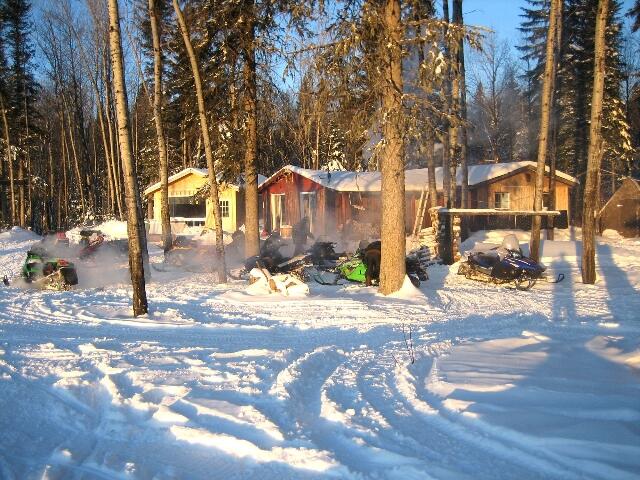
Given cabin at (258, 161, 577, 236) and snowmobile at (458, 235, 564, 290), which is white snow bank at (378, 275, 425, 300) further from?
cabin at (258, 161, 577, 236)

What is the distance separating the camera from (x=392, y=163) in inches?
442

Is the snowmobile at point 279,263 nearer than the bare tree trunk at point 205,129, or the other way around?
the bare tree trunk at point 205,129

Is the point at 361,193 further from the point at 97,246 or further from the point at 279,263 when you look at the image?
the point at 279,263

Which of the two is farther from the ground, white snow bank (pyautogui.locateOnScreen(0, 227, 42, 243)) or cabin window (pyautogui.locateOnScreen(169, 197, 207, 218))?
cabin window (pyautogui.locateOnScreen(169, 197, 207, 218))

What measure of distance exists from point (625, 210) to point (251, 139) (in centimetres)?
1910

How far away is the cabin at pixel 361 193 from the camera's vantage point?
26.9 metres

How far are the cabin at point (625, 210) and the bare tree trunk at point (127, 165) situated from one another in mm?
23297

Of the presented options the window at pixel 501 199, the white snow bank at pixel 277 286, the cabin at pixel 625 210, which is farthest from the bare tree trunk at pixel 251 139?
the cabin at pixel 625 210

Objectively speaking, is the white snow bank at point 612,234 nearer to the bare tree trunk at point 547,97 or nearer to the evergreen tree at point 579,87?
the evergreen tree at point 579,87

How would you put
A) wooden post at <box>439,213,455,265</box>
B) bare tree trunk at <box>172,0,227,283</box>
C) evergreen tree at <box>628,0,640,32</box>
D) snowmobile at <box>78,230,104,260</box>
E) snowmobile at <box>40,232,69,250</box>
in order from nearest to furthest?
bare tree trunk at <box>172,0,227,283</box> < wooden post at <box>439,213,455,265</box> < snowmobile at <box>40,232,69,250</box> < snowmobile at <box>78,230,104,260</box> < evergreen tree at <box>628,0,640,32</box>

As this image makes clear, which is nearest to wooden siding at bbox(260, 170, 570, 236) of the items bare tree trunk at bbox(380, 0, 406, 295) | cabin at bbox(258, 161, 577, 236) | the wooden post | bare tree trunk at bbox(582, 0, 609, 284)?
cabin at bbox(258, 161, 577, 236)

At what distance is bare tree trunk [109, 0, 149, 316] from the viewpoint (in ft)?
28.5

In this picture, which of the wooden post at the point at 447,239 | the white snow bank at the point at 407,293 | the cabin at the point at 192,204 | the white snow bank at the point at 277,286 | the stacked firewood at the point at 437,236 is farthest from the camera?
the cabin at the point at 192,204

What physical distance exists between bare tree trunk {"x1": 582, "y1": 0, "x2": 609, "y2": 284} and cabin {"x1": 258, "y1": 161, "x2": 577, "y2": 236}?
12729mm
